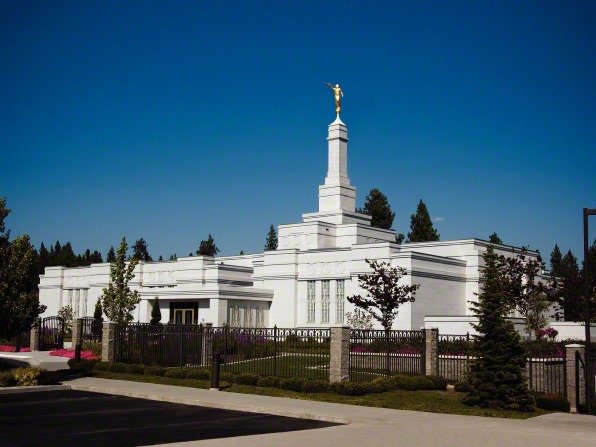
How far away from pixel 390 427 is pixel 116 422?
6.44 meters

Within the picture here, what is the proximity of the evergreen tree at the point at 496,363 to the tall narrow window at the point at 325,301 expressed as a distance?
3154 cm

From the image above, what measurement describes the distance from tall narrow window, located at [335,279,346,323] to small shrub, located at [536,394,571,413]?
30.3m

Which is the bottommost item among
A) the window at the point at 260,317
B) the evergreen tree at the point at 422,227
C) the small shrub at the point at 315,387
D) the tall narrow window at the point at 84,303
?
the small shrub at the point at 315,387

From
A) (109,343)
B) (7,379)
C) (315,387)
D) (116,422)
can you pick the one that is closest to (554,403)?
(315,387)

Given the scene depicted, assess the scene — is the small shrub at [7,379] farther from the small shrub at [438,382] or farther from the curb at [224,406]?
the small shrub at [438,382]

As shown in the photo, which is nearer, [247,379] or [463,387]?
[463,387]

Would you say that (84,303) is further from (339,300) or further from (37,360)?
(37,360)

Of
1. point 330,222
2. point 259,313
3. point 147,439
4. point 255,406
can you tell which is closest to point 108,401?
point 255,406

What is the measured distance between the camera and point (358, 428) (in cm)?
1628

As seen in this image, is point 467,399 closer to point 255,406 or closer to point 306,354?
point 255,406

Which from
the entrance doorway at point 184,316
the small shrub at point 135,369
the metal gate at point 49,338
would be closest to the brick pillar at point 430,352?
the small shrub at point 135,369

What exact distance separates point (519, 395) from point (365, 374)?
651 cm

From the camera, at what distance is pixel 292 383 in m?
24.0

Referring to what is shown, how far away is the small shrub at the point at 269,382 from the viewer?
80.8ft
